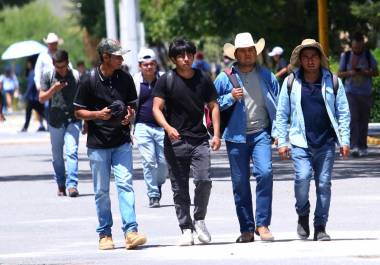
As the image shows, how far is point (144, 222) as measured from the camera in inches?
594

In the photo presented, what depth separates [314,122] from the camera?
41.4 feet

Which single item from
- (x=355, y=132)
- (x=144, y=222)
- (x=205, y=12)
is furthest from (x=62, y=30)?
(x=144, y=222)

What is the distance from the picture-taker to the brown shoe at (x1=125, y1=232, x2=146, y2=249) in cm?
1248

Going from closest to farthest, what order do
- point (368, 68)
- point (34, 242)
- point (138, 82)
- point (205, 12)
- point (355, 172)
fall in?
1. point (34, 242)
2. point (138, 82)
3. point (355, 172)
4. point (368, 68)
5. point (205, 12)

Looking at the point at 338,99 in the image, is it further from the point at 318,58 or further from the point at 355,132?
the point at 355,132

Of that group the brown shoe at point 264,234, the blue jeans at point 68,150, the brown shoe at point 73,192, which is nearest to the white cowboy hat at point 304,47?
the brown shoe at point 264,234

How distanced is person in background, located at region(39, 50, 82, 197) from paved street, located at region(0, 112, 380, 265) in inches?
16.3

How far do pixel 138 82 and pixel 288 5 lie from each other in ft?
65.9

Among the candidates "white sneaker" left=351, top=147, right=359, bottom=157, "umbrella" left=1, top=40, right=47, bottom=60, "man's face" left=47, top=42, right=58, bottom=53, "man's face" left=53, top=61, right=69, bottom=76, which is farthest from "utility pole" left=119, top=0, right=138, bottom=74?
"man's face" left=53, top=61, right=69, bottom=76

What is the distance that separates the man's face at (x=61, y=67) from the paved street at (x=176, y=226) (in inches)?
59.3

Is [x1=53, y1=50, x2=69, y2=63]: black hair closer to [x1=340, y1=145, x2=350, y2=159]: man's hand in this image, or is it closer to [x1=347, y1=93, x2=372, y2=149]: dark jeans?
[x1=340, y1=145, x2=350, y2=159]: man's hand

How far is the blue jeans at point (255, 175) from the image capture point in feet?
42.2

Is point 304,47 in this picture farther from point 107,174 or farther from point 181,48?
point 107,174

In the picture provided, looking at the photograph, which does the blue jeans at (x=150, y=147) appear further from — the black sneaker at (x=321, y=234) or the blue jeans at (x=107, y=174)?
the black sneaker at (x=321, y=234)
